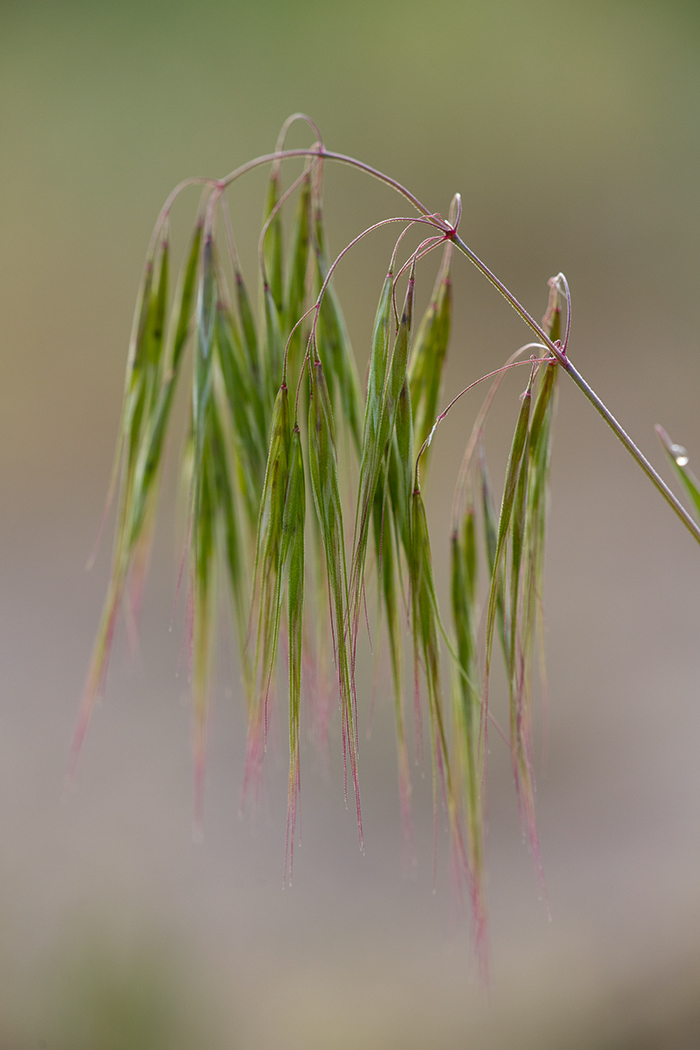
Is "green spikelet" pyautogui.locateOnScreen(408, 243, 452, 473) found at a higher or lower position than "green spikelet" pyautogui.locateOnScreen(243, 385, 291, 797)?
higher

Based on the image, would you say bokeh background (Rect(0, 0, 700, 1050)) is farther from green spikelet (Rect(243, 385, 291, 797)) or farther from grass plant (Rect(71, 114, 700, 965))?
green spikelet (Rect(243, 385, 291, 797))

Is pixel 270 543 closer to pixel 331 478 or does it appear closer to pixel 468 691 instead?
pixel 331 478

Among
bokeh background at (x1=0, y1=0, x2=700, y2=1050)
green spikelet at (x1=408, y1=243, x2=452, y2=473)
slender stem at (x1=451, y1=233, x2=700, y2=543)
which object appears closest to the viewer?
slender stem at (x1=451, y1=233, x2=700, y2=543)

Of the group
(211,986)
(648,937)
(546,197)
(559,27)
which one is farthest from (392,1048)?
(559,27)

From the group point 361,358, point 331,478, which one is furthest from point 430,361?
point 361,358

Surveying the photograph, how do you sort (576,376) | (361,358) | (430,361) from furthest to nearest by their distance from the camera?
(361,358) → (430,361) → (576,376)

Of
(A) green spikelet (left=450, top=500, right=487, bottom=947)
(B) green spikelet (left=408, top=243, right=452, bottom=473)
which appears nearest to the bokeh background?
(A) green spikelet (left=450, top=500, right=487, bottom=947)
